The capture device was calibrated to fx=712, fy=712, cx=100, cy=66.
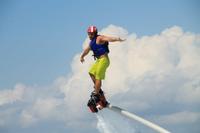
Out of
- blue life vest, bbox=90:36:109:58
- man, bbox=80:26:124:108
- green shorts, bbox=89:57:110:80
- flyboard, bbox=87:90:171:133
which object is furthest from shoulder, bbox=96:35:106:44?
flyboard, bbox=87:90:171:133

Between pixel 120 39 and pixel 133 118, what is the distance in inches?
201

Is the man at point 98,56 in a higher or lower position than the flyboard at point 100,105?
Answer: higher

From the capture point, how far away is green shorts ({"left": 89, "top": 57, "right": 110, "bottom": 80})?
46.9 metres

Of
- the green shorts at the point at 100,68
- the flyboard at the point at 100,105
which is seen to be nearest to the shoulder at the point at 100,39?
the green shorts at the point at 100,68

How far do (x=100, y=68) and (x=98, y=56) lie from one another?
88 cm

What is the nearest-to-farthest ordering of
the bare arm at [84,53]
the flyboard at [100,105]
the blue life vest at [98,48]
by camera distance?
the flyboard at [100,105] < the blue life vest at [98,48] < the bare arm at [84,53]

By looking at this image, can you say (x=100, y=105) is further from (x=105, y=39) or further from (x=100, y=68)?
(x=105, y=39)

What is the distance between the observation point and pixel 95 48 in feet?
155

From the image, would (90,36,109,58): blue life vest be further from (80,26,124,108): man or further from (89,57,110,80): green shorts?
(89,57,110,80): green shorts

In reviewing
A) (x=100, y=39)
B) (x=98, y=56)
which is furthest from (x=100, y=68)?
(x=100, y=39)

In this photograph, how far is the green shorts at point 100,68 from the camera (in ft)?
154

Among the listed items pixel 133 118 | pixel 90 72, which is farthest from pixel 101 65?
pixel 133 118

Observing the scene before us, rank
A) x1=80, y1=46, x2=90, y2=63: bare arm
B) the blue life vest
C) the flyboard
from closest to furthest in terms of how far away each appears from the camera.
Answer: the flyboard → the blue life vest → x1=80, y1=46, x2=90, y2=63: bare arm

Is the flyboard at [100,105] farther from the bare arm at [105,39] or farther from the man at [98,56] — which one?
the bare arm at [105,39]
